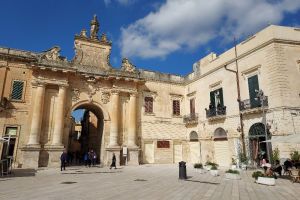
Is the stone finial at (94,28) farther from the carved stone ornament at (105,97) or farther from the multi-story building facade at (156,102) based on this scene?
the carved stone ornament at (105,97)

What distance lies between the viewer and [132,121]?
75.6 ft

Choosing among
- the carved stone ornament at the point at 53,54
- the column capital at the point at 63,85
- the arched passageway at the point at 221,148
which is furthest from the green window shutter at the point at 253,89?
the carved stone ornament at the point at 53,54

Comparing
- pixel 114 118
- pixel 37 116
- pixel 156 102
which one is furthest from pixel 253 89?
pixel 37 116

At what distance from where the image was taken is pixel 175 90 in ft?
87.9

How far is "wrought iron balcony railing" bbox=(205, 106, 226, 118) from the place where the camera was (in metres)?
20.9

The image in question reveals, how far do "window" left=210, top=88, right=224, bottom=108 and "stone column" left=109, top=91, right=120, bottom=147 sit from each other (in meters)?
8.94

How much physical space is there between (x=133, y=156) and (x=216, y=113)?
8541mm

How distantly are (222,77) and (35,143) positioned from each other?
55.1 feet

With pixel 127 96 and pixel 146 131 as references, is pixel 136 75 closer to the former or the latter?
pixel 127 96

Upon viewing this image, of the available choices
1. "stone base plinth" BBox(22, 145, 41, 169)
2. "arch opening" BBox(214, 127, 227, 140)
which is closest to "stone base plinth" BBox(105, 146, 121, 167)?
"stone base plinth" BBox(22, 145, 41, 169)

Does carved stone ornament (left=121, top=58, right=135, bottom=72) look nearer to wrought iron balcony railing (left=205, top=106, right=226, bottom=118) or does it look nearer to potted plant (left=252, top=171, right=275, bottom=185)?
wrought iron balcony railing (left=205, top=106, right=226, bottom=118)

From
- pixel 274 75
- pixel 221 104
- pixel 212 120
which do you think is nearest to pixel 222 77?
pixel 221 104

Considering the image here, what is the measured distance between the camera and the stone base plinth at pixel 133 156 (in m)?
22.0

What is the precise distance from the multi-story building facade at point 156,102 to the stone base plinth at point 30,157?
0.07 metres
